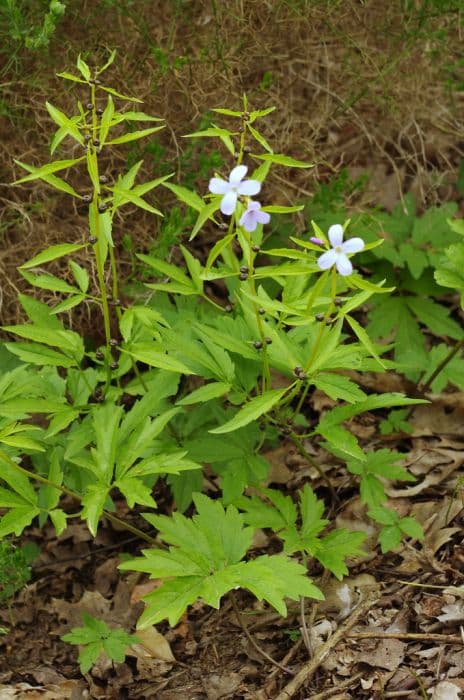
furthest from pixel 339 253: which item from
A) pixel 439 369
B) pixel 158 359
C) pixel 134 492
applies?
pixel 439 369

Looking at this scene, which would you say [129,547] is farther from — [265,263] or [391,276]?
[391,276]

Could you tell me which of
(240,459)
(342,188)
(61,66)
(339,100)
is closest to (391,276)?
(342,188)

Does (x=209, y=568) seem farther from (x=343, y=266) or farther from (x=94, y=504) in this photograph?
(x=343, y=266)

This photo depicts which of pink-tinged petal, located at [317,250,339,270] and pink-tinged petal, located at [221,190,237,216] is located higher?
pink-tinged petal, located at [221,190,237,216]

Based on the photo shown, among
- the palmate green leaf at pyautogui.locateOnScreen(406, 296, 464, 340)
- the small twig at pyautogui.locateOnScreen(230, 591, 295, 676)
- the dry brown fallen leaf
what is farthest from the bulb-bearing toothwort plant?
the palmate green leaf at pyautogui.locateOnScreen(406, 296, 464, 340)

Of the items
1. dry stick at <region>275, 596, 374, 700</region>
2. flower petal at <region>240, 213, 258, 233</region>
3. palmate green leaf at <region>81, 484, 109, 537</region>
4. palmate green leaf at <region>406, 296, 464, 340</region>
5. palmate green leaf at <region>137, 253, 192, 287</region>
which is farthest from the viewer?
palmate green leaf at <region>406, 296, 464, 340</region>

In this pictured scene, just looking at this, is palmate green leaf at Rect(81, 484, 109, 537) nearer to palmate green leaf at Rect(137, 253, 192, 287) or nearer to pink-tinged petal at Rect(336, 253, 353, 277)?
palmate green leaf at Rect(137, 253, 192, 287)

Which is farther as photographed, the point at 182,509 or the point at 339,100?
the point at 339,100
